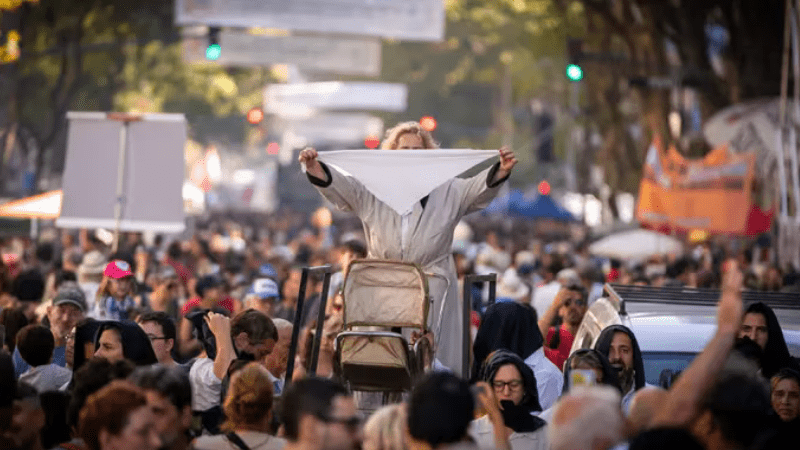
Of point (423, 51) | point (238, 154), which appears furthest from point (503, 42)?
point (238, 154)

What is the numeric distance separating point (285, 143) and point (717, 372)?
80.9m

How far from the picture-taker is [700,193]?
944 inches

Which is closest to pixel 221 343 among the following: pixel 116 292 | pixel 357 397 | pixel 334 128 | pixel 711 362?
pixel 357 397

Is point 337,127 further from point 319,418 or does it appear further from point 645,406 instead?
point 319,418

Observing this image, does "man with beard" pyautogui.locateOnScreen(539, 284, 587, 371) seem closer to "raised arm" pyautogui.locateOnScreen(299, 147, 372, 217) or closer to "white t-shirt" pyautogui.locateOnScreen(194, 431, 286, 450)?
"raised arm" pyautogui.locateOnScreen(299, 147, 372, 217)

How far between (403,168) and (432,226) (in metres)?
0.39

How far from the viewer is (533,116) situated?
6662cm

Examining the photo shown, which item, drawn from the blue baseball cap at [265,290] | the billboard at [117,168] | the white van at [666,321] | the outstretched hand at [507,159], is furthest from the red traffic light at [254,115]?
the outstretched hand at [507,159]

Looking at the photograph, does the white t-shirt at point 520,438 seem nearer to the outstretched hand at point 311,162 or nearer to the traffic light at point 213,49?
the outstretched hand at point 311,162

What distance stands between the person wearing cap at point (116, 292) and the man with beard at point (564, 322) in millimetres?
3418

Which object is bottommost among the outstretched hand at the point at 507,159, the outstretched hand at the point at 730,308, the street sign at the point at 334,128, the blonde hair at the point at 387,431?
the blonde hair at the point at 387,431

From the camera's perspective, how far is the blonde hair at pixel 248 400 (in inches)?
268

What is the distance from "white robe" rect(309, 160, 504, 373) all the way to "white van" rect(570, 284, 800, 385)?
4.24 feet

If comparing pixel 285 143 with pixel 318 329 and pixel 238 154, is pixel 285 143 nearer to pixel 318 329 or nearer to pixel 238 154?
pixel 238 154
